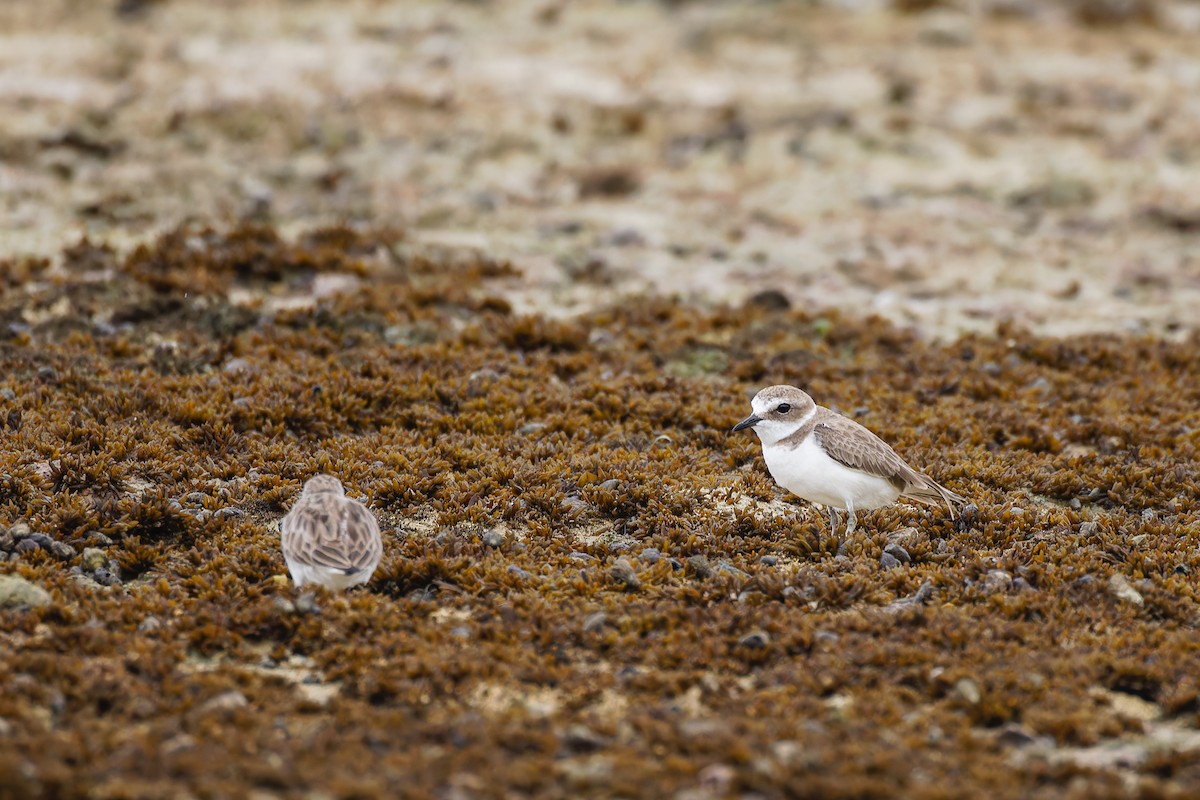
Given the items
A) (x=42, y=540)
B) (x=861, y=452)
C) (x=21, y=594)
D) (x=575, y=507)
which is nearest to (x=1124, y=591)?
(x=861, y=452)

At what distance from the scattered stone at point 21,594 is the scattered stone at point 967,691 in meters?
6.93

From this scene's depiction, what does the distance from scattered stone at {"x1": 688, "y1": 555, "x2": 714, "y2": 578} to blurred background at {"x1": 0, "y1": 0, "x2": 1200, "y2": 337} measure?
27.7 feet

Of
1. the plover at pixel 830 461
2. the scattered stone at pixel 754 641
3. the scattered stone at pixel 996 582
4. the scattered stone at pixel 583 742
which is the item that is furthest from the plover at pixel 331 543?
the scattered stone at pixel 996 582

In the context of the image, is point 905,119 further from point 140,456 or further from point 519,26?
point 140,456

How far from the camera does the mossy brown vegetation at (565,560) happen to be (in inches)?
303

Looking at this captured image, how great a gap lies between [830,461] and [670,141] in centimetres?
1703

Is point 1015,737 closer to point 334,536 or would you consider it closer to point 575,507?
point 575,507

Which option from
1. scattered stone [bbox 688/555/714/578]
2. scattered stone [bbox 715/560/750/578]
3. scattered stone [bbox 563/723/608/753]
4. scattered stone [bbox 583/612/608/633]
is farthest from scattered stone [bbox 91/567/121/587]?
scattered stone [bbox 715/560/750/578]

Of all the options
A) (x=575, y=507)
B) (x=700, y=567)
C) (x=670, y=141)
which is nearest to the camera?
(x=700, y=567)

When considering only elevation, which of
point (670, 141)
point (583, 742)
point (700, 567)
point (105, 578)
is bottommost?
point (700, 567)

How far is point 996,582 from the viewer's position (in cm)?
1028

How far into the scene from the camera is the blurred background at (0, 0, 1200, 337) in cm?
2073

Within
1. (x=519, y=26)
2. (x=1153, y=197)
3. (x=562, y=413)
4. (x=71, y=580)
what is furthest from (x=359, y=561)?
(x=519, y=26)

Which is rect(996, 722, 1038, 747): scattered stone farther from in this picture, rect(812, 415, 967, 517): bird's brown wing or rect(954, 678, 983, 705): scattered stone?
rect(812, 415, 967, 517): bird's brown wing
